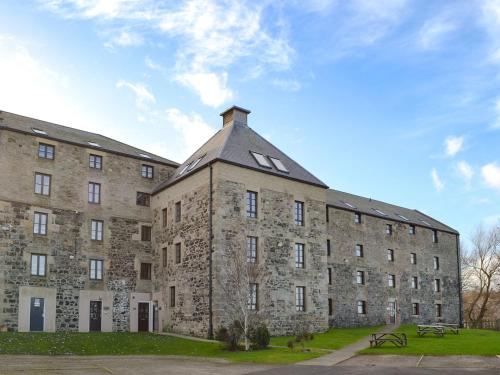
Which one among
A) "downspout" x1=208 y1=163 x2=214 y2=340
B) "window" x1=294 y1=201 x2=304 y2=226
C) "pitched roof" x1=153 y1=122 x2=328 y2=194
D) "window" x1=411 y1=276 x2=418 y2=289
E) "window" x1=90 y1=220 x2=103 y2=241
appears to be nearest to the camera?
"downspout" x1=208 y1=163 x2=214 y2=340

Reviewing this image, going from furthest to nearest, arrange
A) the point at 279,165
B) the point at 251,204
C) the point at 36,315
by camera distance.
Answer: the point at 279,165, the point at 251,204, the point at 36,315

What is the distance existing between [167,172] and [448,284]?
29.0 meters

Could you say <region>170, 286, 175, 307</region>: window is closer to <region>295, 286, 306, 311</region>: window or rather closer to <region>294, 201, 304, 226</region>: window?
<region>295, 286, 306, 311</region>: window

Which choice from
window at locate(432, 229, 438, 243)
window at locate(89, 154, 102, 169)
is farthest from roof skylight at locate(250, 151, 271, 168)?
window at locate(432, 229, 438, 243)

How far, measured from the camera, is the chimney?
35750 millimetres

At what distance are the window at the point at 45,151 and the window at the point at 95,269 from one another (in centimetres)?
644

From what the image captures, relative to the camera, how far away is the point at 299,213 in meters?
33.1

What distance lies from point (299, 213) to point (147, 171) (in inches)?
403

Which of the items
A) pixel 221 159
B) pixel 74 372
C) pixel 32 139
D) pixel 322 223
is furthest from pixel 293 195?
pixel 74 372

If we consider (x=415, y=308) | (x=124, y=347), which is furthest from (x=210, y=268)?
(x=415, y=308)

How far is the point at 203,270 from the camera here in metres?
29.0

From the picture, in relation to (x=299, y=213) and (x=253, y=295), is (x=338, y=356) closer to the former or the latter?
(x=253, y=295)

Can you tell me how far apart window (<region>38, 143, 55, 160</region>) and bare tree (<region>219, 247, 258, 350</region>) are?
38.4 feet

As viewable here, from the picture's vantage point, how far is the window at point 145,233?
3431 cm
